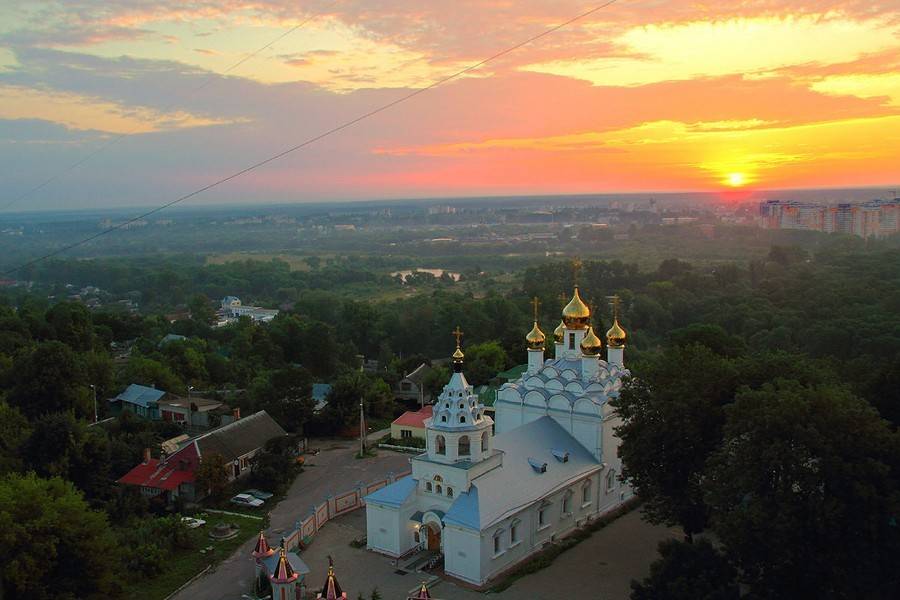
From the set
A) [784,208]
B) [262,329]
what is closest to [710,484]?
[262,329]

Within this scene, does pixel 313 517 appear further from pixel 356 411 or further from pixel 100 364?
pixel 100 364

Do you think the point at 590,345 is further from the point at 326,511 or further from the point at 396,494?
the point at 326,511

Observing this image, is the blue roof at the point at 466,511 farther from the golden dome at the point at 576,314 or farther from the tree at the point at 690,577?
the golden dome at the point at 576,314

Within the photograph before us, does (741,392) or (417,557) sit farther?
(417,557)

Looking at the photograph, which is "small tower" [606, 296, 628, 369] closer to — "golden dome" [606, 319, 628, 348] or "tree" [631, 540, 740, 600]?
"golden dome" [606, 319, 628, 348]

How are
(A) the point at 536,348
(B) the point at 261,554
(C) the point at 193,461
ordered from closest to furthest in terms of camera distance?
(B) the point at 261,554 < (C) the point at 193,461 < (A) the point at 536,348

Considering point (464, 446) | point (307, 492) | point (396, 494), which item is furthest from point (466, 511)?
point (307, 492)
